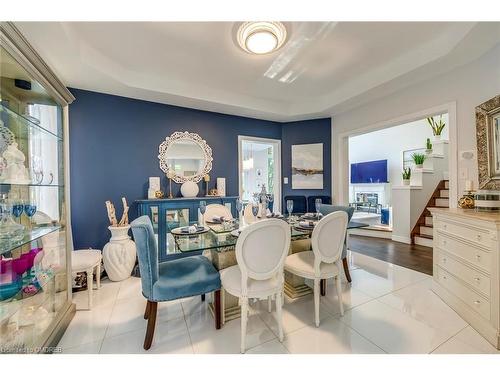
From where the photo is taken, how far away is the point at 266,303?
2131 mm

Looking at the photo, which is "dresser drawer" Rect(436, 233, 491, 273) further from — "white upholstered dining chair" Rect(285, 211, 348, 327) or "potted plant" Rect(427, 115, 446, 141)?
"potted plant" Rect(427, 115, 446, 141)

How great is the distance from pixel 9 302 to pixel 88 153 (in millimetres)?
2035

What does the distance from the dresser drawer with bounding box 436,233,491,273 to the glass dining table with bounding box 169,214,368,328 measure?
766 mm

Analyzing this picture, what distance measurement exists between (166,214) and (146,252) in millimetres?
1657

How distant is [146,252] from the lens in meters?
1.51

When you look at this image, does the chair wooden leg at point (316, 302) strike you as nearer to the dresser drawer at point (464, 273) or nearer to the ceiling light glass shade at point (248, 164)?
the dresser drawer at point (464, 273)

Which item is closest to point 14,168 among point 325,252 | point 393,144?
point 325,252

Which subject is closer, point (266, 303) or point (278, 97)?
point (266, 303)

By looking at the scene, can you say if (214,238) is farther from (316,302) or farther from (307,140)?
(307,140)

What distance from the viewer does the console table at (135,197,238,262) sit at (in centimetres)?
304
